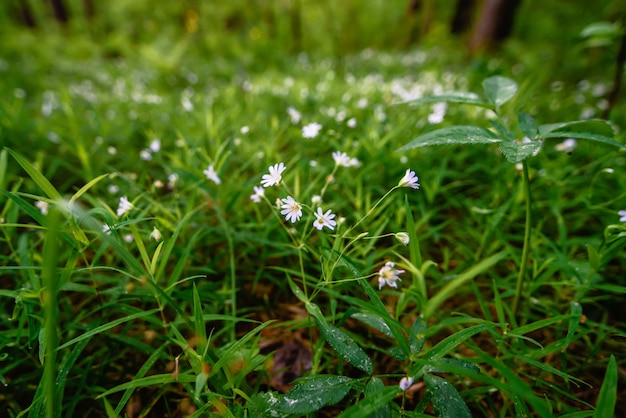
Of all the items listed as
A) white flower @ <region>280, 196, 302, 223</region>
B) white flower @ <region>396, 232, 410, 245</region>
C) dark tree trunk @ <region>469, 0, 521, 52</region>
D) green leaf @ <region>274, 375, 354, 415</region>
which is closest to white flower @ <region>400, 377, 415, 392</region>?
green leaf @ <region>274, 375, 354, 415</region>

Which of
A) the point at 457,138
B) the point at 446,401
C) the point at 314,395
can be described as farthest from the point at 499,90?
the point at 314,395

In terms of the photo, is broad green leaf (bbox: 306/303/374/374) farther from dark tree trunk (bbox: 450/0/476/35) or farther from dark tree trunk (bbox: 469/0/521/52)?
dark tree trunk (bbox: 450/0/476/35)

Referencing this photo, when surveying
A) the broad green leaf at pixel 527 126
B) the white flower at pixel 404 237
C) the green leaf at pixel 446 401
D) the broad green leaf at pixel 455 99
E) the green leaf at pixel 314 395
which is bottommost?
the green leaf at pixel 446 401

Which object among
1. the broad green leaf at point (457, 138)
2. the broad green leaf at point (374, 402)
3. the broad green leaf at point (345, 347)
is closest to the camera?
the broad green leaf at point (374, 402)

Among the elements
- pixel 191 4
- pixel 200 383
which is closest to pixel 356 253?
pixel 200 383

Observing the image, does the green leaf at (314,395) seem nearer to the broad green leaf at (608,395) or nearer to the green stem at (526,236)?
the broad green leaf at (608,395)

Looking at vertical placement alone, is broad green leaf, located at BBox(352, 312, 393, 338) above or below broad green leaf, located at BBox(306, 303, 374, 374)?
below

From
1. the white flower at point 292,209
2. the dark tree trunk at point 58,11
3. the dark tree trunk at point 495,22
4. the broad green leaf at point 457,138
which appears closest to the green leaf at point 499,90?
the broad green leaf at point 457,138
